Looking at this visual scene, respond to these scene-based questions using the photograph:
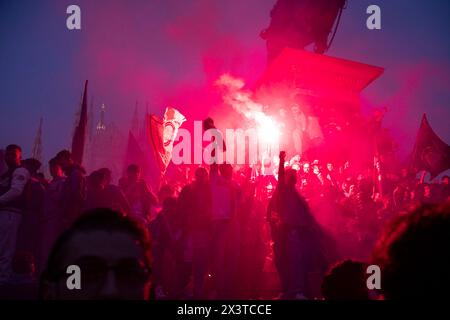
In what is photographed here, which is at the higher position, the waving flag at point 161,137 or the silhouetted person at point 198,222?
the waving flag at point 161,137

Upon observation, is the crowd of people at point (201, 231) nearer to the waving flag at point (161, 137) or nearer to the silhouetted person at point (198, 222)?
the silhouetted person at point (198, 222)

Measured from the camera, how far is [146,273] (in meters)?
2.45

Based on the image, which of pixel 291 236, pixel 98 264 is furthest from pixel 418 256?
pixel 291 236

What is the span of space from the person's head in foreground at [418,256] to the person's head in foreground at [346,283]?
6.37ft

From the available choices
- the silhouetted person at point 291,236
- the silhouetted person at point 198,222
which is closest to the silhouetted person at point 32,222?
the silhouetted person at point 198,222

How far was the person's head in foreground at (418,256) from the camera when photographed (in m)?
1.74

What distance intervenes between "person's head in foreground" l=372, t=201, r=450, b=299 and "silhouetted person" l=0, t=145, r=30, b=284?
5970 mm

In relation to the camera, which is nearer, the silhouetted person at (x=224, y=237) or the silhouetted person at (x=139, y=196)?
the silhouetted person at (x=224, y=237)

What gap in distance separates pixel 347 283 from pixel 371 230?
424 centimetres

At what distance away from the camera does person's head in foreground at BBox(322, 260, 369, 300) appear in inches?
146

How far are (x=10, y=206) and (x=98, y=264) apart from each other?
15.1 feet

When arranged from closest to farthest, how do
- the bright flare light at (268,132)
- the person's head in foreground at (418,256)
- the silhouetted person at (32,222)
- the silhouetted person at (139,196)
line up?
the person's head in foreground at (418,256) < the silhouetted person at (32,222) < the silhouetted person at (139,196) < the bright flare light at (268,132)
